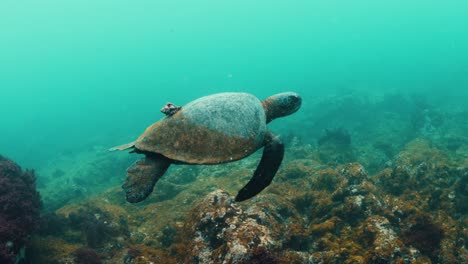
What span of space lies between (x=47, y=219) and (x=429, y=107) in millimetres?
35744

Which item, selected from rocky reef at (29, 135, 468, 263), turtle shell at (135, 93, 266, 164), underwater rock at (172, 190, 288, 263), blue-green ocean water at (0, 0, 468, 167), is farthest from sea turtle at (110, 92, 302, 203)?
blue-green ocean water at (0, 0, 468, 167)

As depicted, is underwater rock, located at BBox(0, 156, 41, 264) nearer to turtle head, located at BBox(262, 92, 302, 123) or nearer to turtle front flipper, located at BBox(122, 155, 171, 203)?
turtle front flipper, located at BBox(122, 155, 171, 203)

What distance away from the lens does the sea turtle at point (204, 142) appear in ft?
15.6

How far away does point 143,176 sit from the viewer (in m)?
4.70

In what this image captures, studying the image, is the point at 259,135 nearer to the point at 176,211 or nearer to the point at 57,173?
the point at 176,211

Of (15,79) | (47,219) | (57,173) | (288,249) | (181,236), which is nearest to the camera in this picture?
(288,249)

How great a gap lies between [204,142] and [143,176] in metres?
1.08

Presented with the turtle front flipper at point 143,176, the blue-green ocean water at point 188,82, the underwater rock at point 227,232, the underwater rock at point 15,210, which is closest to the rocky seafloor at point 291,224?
the underwater rock at point 227,232

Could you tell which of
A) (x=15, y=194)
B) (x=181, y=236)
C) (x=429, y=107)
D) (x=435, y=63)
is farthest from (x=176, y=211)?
(x=435, y=63)

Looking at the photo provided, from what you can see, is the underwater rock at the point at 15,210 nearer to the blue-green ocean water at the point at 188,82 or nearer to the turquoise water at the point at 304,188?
the turquoise water at the point at 304,188

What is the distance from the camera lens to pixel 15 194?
7969 millimetres

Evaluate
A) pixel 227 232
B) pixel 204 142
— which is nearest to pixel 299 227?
pixel 227 232

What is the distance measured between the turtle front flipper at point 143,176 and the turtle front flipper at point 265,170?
1.37m

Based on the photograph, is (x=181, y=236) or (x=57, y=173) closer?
(x=181, y=236)
